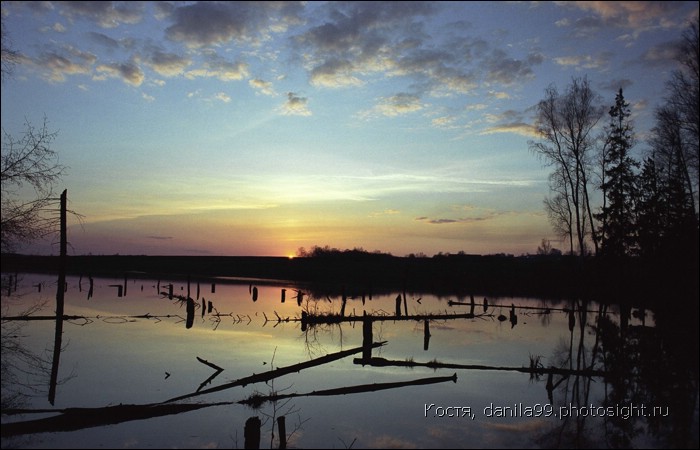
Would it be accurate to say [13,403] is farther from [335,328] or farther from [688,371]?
[688,371]

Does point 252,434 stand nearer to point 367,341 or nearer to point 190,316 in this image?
point 367,341

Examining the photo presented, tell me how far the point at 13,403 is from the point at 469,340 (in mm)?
22663

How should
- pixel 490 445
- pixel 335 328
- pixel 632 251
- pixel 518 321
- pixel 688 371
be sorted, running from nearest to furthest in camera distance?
pixel 490 445 → pixel 688 371 → pixel 335 328 → pixel 518 321 → pixel 632 251

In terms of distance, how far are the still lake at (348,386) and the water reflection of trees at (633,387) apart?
0.26 feet

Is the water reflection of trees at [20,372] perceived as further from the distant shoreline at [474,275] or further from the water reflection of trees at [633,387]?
the water reflection of trees at [633,387]

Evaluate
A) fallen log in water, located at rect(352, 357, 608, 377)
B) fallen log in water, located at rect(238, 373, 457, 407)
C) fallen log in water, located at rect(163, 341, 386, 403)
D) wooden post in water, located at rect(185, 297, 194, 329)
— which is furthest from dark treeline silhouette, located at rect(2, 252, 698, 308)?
fallen log in water, located at rect(238, 373, 457, 407)

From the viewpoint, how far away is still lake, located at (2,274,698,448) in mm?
12477

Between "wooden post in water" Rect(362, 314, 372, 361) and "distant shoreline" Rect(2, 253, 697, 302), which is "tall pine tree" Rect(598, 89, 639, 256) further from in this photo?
"wooden post in water" Rect(362, 314, 372, 361)

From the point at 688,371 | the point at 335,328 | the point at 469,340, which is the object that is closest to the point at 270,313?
the point at 335,328

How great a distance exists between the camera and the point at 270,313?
139 feet

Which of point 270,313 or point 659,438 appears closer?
point 659,438

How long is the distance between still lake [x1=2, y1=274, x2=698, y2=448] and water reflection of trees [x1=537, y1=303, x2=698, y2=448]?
3.1 inches

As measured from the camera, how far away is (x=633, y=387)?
706 inches

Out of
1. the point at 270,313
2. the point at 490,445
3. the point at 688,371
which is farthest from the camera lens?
the point at 270,313
